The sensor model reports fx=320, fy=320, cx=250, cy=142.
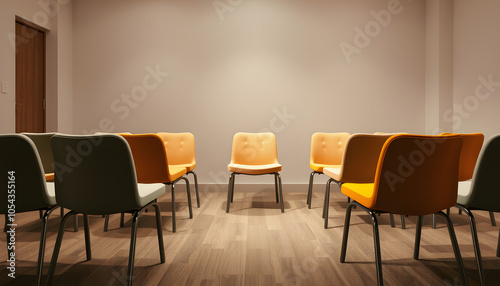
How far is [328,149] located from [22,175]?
306 cm

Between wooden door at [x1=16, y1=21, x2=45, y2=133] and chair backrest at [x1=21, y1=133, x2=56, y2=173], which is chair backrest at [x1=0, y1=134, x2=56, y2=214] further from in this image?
wooden door at [x1=16, y1=21, x2=45, y2=133]

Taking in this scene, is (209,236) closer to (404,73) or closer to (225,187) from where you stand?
(225,187)

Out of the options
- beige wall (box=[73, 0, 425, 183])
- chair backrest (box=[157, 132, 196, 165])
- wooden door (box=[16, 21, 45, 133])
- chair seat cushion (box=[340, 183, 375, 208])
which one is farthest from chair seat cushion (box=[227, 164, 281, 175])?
wooden door (box=[16, 21, 45, 133])

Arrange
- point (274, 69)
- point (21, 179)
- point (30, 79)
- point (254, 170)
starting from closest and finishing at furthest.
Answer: point (21, 179), point (254, 170), point (30, 79), point (274, 69)

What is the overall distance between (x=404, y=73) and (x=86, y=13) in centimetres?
471

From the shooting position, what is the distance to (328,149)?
151 inches

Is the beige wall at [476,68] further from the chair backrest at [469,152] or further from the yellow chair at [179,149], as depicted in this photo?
the yellow chair at [179,149]

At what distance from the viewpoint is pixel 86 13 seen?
469 cm

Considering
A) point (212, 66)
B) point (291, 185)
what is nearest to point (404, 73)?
point (291, 185)

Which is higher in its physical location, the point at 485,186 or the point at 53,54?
the point at 53,54

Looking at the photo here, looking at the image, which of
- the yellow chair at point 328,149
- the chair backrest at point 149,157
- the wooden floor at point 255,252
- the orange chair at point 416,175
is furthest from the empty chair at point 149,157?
the yellow chair at point 328,149

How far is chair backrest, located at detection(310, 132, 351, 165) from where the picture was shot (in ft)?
12.5

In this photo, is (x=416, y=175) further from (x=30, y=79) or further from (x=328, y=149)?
(x=30, y=79)

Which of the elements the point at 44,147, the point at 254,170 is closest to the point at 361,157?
the point at 254,170
